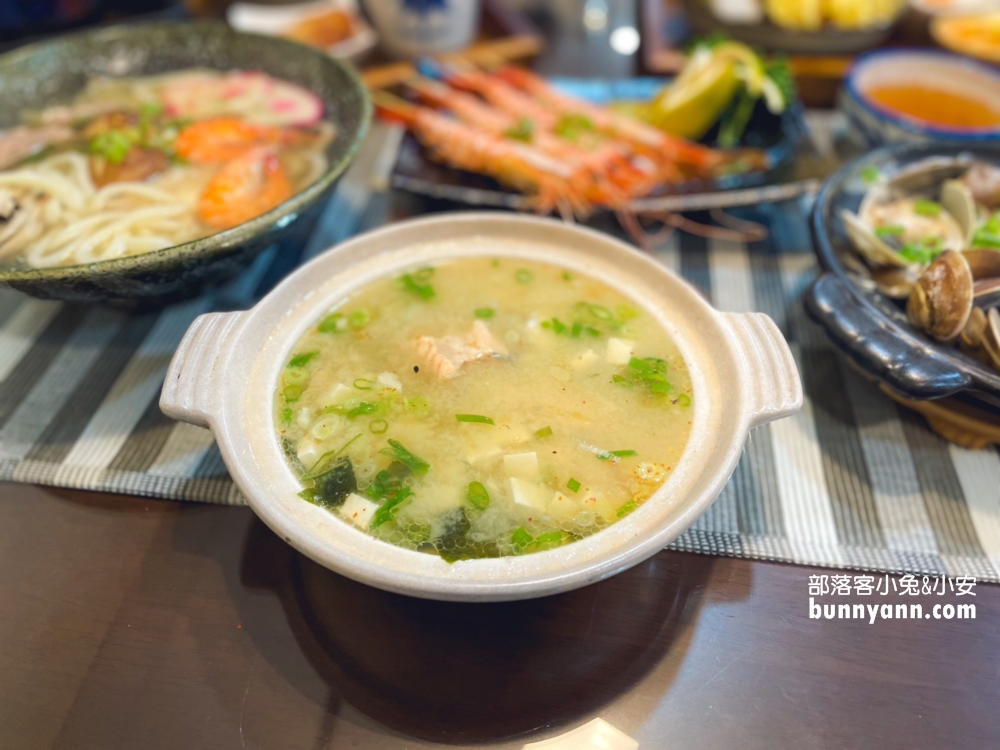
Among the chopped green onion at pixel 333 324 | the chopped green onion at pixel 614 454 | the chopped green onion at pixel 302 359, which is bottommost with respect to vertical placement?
the chopped green onion at pixel 614 454

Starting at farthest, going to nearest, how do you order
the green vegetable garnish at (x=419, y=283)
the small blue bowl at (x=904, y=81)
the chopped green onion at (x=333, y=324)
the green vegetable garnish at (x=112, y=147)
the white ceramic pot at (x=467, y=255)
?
the small blue bowl at (x=904, y=81), the green vegetable garnish at (x=112, y=147), the green vegetable garnish at (x=419, y=283), the chopped green onion at (x=333, y=324), the white ceramic pot at (x=467, y=255)

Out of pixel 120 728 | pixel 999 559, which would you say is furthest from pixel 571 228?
pixel 120 728

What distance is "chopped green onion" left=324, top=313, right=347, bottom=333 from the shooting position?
1.62m

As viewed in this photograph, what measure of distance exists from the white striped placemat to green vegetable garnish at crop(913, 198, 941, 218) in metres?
0.40

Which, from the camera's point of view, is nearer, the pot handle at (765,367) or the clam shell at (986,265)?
the pot handle at (765,367)

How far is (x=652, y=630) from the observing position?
1387 millimetres

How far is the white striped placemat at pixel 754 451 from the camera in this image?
1528 millimetres

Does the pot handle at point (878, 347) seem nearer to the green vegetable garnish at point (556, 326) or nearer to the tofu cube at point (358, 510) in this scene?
the green vegetable garnish at point (556, 326)

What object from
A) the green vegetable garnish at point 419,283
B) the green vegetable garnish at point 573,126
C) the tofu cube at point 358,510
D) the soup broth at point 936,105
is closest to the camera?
the tofu cube at point 358,510

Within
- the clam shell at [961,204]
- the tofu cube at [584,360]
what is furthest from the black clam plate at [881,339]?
the tofu cube at [584,360]

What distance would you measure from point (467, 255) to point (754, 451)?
39.0 inches

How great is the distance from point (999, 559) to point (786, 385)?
0.74 metres

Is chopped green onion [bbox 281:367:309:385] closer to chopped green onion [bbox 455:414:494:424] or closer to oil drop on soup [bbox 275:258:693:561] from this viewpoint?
oil drop on soup [bbox 275:258:693:561]

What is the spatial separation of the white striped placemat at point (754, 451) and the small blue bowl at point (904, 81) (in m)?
0.81
